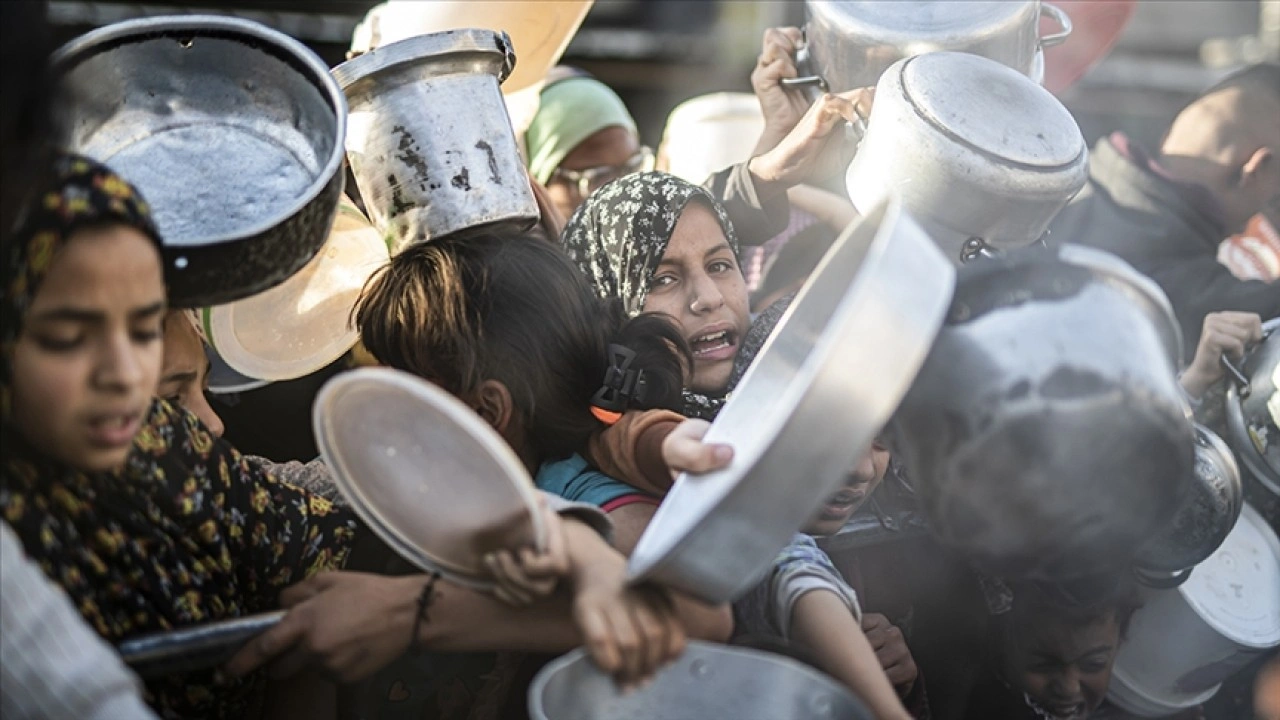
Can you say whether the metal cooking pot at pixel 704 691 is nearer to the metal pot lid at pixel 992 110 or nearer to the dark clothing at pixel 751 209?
the metal pot lid at pixel 992 110

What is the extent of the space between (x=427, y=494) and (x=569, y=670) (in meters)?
0.27

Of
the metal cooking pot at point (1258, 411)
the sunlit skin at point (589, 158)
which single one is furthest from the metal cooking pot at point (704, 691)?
the sunlit skin at point (589, 158)

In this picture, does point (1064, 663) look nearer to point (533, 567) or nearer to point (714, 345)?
point (714, 345)

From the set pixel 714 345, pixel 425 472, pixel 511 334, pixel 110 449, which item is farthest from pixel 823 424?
pixel 714 345

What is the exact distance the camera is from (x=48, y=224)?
1319 millimetres

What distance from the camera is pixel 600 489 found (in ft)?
6.44

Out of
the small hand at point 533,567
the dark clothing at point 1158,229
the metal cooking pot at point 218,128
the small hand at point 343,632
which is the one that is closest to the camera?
the small hand at point 533,567

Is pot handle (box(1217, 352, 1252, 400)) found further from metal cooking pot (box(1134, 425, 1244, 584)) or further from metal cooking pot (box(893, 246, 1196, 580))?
metal cooking pot (box(893, 246, 1196, 580))

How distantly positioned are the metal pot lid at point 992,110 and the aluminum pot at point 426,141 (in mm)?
716

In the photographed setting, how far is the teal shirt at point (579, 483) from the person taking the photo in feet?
6.37

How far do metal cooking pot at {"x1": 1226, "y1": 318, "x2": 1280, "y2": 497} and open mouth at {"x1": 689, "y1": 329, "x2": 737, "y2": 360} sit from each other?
1.05 metres

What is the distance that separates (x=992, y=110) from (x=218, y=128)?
1.25m

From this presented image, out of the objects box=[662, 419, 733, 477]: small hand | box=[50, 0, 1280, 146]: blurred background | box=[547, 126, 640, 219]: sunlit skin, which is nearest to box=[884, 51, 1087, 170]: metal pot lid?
box=[662, 419, 733, 477]: small hand

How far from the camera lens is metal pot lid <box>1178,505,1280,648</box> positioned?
2.59m
